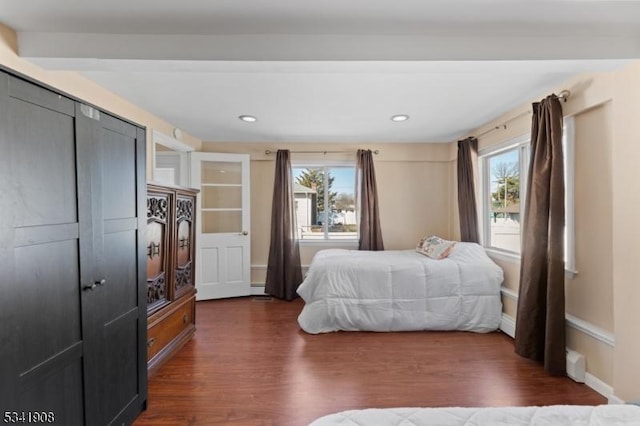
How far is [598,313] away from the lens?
79.4 inches

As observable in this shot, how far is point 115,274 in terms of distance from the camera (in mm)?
1578

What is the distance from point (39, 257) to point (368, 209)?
3.44 m

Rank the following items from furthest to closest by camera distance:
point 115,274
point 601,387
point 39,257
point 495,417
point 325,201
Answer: point 325,201 → point 601,387 → point 115,274 → point 39,257 → point 495,417

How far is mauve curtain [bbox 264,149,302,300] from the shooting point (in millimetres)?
4090

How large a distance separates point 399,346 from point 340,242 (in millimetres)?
1877

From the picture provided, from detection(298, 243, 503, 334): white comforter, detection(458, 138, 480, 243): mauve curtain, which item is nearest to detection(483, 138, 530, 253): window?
detection(458, 138, 480, 243): mauve curtain

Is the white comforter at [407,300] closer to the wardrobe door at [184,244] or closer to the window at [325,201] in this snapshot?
the wardrobe door at [184,244]

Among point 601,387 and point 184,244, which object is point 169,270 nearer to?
point 184,244

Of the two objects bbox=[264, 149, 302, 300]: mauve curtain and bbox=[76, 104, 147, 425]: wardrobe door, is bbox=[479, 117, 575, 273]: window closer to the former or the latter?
bbox=[264, 149, 302, 300]: mauve curtain

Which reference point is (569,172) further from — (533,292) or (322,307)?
(322,307)

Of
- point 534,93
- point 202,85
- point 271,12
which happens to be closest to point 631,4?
point 534,93

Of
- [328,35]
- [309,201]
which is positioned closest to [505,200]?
[309,201]

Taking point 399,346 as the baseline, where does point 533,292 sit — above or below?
above

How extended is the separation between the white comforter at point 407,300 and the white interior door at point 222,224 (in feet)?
5.16
